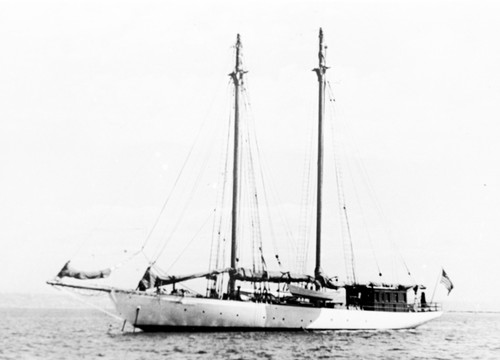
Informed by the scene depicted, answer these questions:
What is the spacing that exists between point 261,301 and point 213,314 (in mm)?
4533

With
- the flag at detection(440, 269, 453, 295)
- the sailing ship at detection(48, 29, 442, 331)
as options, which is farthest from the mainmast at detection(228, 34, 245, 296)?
the flag at detection(440, 269, 453, 295)

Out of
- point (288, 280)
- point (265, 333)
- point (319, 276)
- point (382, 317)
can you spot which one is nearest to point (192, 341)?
point (265, 333)

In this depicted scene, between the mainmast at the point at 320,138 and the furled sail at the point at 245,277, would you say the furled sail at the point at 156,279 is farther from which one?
the mainmast at the point at 320,138

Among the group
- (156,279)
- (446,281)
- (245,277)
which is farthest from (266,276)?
(446,281)

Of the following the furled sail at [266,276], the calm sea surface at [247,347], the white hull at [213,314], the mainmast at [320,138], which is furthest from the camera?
the mainmast at [320,138]

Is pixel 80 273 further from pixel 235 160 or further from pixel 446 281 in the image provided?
pixel 446 281

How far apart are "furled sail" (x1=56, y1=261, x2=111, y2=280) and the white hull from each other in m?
1.51

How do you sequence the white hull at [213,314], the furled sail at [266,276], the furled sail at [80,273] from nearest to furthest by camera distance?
1. the furled sail at [80,273]
2. the white hull at [213,314]
3. the furled sail at [266,276]

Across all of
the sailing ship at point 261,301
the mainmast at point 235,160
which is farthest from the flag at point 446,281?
the mainmast at point 235,160

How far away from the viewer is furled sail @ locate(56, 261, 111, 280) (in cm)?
4106

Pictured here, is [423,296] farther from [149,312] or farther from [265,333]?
[149,312]

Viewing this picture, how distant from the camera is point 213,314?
4338cm

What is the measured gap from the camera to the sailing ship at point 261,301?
4247cm

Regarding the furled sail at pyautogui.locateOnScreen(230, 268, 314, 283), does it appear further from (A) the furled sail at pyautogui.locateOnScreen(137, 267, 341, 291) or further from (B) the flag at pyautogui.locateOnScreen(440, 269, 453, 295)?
(B) the flag at pyautogui.locateOnScreen(440, 269, 453, 295)
